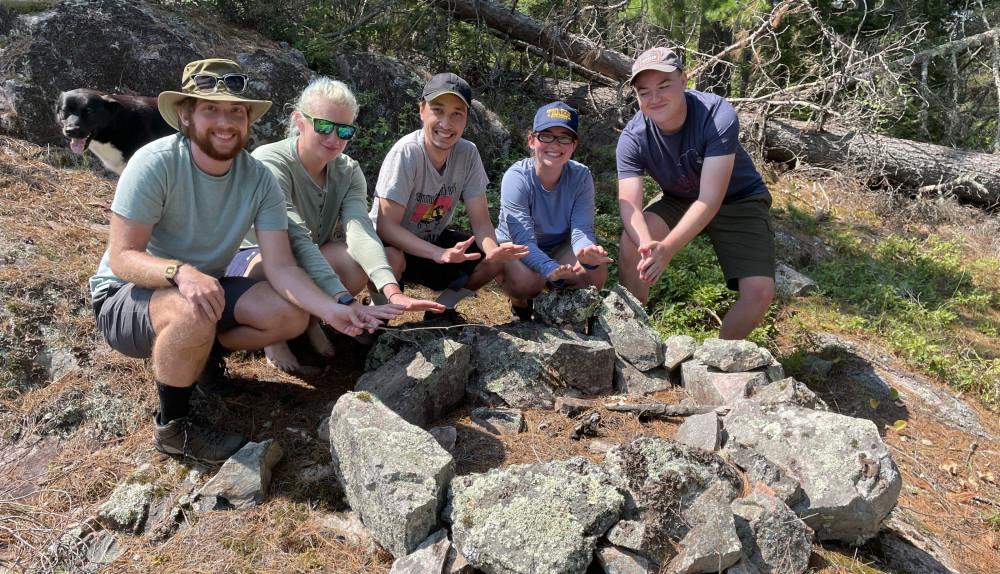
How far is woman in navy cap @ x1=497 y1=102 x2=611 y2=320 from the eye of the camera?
155 inches

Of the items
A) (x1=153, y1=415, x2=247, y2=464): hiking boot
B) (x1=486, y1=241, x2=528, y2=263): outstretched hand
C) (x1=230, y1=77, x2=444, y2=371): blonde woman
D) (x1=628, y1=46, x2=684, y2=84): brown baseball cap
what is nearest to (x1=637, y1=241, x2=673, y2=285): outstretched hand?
(x1=486, y1=241, x2=528, y2=263): outstretched hand

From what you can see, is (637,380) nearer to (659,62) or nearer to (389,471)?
(389,471)

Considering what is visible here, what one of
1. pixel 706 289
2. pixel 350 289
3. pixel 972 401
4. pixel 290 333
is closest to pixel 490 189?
pixel 706 289

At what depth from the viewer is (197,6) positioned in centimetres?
743

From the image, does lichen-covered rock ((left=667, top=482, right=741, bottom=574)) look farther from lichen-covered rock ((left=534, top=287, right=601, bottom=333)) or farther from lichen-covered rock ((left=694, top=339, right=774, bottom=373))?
lichen-covered rock ((left=534, top=287, right=601, bottom=333))

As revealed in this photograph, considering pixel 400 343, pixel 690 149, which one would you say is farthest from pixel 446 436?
pixel 690 149

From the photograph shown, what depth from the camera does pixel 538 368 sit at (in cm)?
360

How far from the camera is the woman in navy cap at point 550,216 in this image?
3930 millimetres

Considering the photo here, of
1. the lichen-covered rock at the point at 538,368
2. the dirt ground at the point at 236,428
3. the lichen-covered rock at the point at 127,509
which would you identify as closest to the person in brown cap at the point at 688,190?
the lichen-covered rock at the point at 538,368

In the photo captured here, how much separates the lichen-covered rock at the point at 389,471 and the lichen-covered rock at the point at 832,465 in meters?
1.46

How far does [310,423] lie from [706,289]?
3.32 metres

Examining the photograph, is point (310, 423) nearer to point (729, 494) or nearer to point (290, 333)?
point (290, 333)

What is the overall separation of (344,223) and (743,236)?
2.76m

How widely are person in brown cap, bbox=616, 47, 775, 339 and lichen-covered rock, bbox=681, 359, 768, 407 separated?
679 mm
